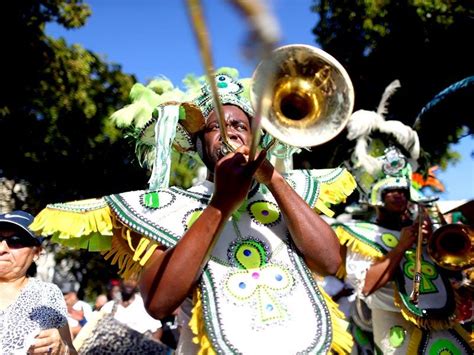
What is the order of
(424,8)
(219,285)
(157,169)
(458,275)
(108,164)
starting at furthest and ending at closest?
(108,164)
(424,8)
(458,275)
(157,169)
(219,285)

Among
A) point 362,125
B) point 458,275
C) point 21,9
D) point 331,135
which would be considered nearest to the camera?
point 331,135

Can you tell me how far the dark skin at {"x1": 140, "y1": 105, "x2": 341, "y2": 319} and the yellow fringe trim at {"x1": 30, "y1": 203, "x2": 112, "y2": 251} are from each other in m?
0.30

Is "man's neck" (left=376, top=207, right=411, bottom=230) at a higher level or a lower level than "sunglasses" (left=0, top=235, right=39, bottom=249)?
higher

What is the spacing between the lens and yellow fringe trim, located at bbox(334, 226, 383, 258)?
4.31 meters

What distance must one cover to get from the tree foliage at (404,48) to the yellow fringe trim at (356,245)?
6.52m

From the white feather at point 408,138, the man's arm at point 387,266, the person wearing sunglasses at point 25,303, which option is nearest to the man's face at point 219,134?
the person wearing sunglasses at point 25,303

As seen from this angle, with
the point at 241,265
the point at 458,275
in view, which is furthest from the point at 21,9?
the point at 241,265

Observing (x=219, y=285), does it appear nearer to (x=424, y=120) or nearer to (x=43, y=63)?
(x=424, y=120)

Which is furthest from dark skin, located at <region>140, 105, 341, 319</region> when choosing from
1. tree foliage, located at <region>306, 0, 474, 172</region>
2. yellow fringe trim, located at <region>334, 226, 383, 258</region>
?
tree foliage, located at <region>306, 0, 474, 172</region>

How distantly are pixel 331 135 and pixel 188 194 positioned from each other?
0.79m

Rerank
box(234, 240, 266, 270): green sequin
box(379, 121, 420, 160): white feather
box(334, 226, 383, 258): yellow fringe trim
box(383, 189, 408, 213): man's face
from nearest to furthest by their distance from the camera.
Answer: box(234, 240, 266, 270): green sequin, box(334, 226, 383, 258): yellow fringe trim, box(383, 189, 408, 213): man's face, box(379, 121, 420, 160): white feather

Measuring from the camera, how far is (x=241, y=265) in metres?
2.13

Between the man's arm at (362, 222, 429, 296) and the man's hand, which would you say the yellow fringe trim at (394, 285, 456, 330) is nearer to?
the man's arm at (362, 222, 429, 296)

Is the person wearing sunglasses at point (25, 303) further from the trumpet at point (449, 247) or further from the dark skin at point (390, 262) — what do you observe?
the trumpet at point (449, 247)
